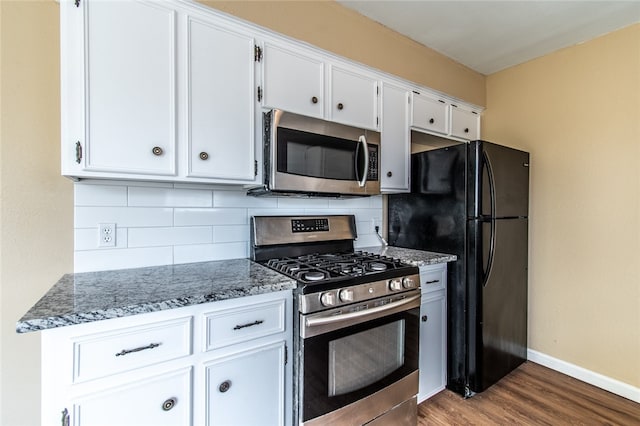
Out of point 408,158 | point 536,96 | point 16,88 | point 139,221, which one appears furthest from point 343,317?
point 536,96

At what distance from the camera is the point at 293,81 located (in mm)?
1753

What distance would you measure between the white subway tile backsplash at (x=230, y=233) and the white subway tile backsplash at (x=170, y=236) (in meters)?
0.03

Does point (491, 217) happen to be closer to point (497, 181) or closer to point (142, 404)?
point (497, 181)

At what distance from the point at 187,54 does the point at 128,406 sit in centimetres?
149

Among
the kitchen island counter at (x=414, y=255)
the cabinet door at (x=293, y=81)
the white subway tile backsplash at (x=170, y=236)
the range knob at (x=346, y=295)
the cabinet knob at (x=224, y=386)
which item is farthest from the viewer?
the kitchen island counter at (x=414, y=255)

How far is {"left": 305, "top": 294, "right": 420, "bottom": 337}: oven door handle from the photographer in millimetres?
1341

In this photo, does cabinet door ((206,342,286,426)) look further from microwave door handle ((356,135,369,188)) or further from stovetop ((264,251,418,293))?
microwave door handle ((356,135,369,188))

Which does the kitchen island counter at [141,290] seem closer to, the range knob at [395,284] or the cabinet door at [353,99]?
the range knob at [395,284]

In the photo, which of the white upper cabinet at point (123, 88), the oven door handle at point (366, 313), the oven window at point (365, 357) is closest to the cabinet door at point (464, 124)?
the oven door handle at point (366, 313)

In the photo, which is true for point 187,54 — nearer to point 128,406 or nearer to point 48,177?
point 48,177

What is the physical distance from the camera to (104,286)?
1226mm

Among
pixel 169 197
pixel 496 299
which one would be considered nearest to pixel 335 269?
pixel 169 197

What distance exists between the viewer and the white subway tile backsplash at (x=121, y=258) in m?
1.44

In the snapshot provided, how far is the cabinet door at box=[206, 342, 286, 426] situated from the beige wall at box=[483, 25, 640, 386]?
2.41 m
